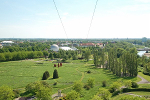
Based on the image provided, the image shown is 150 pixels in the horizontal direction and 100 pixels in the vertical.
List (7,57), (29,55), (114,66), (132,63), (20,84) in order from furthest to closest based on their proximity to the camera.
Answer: (29,55), (7,57), (114,66), (132,63), (20,84)

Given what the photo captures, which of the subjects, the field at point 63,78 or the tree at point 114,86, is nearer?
the tree at point 114,86

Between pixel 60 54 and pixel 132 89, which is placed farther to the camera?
pixel 60 54

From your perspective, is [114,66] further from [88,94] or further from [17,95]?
[17,95]

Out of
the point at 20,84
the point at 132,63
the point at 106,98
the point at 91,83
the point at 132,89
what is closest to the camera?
the point at 106,98

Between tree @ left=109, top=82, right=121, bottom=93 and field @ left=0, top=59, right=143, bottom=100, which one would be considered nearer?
tree @ left=109, top=82, right=121, bottom=93

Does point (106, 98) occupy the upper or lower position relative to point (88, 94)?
upper

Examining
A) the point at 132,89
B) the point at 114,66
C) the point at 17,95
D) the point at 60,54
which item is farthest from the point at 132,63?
the point at 60,54

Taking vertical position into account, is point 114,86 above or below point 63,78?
above

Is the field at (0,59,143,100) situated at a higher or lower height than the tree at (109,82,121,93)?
lower

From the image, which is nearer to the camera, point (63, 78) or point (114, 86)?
point (114, 86)

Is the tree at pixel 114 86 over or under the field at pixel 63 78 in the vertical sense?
over
